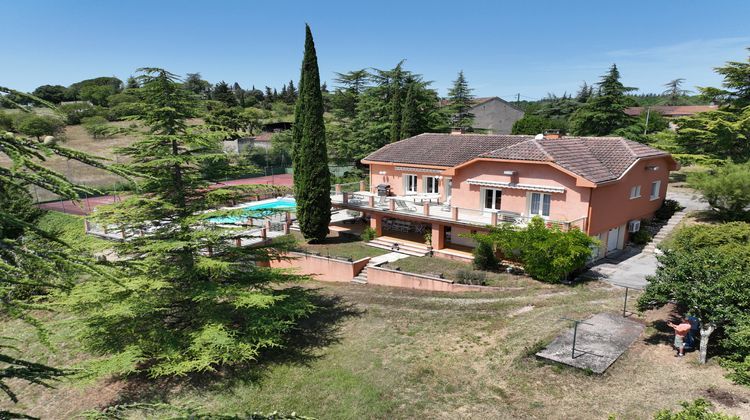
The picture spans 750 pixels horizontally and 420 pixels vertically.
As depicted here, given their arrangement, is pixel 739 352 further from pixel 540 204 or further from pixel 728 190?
pixel 728 190

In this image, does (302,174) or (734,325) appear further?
(302,174)

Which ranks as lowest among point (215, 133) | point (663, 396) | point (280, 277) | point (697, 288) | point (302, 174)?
point (663, 396)

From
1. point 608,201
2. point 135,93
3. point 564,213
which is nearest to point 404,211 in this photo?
point 564,213

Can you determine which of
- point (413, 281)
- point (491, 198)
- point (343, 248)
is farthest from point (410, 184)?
point (413, 281)

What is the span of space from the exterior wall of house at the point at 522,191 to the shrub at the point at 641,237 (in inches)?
258

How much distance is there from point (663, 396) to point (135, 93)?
1888 cm

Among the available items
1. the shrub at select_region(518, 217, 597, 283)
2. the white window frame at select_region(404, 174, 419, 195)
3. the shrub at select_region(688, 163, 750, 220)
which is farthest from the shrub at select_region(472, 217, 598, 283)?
the white window frame at select_region(404, 174, 419, 195)

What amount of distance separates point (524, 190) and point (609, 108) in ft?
97.8

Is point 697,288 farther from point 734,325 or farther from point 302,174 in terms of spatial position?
point 302,174

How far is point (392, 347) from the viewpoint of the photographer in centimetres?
1675

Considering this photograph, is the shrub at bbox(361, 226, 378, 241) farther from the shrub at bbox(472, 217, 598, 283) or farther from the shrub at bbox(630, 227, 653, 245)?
the shrub at bbox(630, 227, 653, 245)

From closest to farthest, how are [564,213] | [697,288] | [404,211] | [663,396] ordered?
[663,396] < [697,288] < [564,213] < [404,211]

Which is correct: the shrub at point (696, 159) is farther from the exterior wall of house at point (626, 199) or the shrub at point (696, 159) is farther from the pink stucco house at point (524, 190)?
the exterior wall of house at point (626, 199)

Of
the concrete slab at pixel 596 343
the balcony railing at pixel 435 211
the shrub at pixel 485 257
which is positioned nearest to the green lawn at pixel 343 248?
the balcony railing at pixel 435 211
